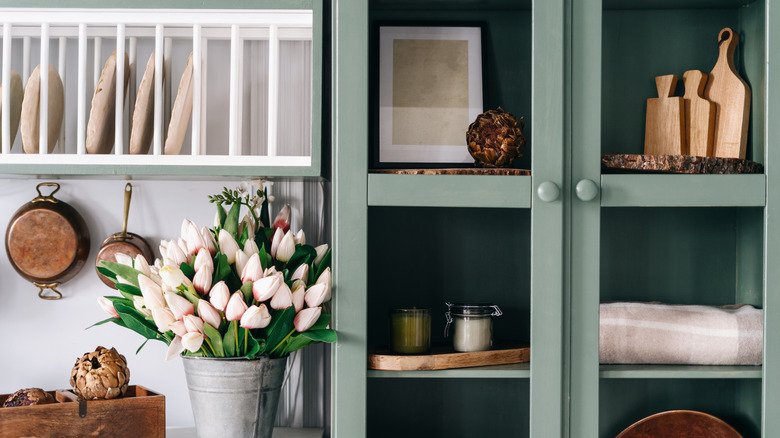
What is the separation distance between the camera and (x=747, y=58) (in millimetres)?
1393

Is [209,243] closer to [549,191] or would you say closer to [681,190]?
[549,191]

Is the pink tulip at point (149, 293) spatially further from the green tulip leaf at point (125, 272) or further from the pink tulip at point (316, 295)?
the pink tulip at point (316, 295)

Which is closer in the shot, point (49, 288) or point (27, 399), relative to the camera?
point (27, 399)

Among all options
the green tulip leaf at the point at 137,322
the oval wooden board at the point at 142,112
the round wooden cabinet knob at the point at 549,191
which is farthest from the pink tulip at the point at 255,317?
the round wooden cabinet knob at the point at 549,191

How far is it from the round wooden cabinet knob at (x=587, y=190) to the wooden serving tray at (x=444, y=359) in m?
0.34

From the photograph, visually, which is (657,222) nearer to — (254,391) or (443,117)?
(443,117)

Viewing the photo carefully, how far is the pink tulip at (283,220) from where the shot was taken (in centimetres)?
148

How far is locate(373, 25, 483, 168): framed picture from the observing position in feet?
4.79

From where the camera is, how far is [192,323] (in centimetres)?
116

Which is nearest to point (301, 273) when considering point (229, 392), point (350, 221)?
point (350, 221)

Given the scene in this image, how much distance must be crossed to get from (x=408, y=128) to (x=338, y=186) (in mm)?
346

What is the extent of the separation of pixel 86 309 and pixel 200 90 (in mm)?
679

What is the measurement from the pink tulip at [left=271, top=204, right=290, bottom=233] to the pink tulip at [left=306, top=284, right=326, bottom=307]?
0.29 meters

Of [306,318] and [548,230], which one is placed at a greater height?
[548,230]
